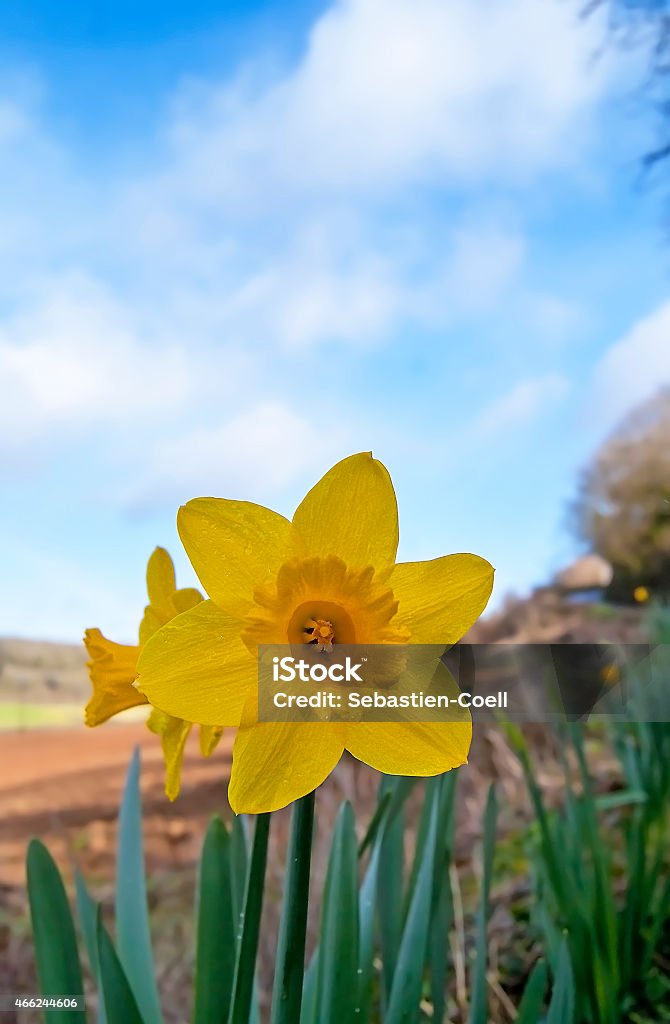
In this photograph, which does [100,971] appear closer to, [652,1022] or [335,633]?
[335,633]

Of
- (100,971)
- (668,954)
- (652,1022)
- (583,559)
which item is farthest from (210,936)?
(583,559)

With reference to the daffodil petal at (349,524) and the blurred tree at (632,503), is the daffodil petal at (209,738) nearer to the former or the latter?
the daffodil petal at (349,524)

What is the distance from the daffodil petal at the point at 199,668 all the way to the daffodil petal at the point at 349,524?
0.04 m

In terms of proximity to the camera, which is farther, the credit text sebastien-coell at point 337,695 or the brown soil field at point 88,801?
the brown soil field at point 88,801

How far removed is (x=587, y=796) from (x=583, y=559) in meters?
3.62

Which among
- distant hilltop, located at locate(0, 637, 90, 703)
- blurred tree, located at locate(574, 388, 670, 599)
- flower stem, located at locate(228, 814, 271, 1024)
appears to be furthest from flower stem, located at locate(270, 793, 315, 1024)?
blurred tree, located at locate(574, 388, 670, 599)

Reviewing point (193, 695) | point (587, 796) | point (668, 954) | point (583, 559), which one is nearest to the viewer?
point (193, 695)

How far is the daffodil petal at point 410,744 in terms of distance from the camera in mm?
266

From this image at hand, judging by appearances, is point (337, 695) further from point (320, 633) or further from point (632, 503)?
point (632, 503)

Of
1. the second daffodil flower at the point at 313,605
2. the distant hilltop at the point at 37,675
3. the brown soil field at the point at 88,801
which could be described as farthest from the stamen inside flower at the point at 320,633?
the distant hilltop at the point at 37,675

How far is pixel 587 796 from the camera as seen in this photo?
0.70 m

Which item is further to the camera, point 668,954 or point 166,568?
point 668,954

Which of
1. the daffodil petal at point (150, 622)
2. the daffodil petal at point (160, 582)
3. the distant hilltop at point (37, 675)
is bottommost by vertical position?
the daffodil petal at point (150, 622)

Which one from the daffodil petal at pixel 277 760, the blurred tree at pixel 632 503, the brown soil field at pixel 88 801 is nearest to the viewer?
the daffodil petal at pixel 277 760
